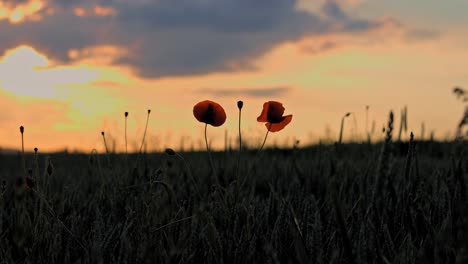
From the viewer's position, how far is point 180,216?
2.06 metres

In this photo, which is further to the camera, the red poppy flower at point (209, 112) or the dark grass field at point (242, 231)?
the red poppy flower at point (209, 112)

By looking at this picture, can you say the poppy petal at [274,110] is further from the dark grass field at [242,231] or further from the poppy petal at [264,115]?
the dark grass field at [242,231]

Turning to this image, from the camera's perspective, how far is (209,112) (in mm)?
1916

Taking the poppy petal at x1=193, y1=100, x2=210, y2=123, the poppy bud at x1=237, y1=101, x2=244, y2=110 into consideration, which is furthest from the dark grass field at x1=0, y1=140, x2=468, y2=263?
the poppy bud at x1=237, y1=101, x2=244, y2=110

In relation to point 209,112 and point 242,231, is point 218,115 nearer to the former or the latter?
point 209,112

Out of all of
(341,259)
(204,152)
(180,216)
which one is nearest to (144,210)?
(180,216)

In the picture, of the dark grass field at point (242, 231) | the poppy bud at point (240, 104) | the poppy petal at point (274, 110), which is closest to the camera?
the dark grass field at point (242, 231)

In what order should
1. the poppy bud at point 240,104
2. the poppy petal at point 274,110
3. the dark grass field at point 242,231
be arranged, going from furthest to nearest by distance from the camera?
1. the poppy petal at point 274,110
2. the poppy bud at point 240,104
3. the dark grass field at point 242,231

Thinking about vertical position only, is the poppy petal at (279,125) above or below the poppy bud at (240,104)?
below

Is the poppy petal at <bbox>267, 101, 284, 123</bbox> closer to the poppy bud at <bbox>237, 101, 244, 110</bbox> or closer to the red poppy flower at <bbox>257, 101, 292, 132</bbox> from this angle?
the red poppy flower at <bbox>257, 101, 292, 132</bbox>

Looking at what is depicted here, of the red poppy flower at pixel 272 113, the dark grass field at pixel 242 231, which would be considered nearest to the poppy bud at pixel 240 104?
the red poppy flower at pixel 272 113

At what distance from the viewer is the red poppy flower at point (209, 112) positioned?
1922mm

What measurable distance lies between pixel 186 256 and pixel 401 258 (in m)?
0.62

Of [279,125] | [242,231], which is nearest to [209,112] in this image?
[279,125]
